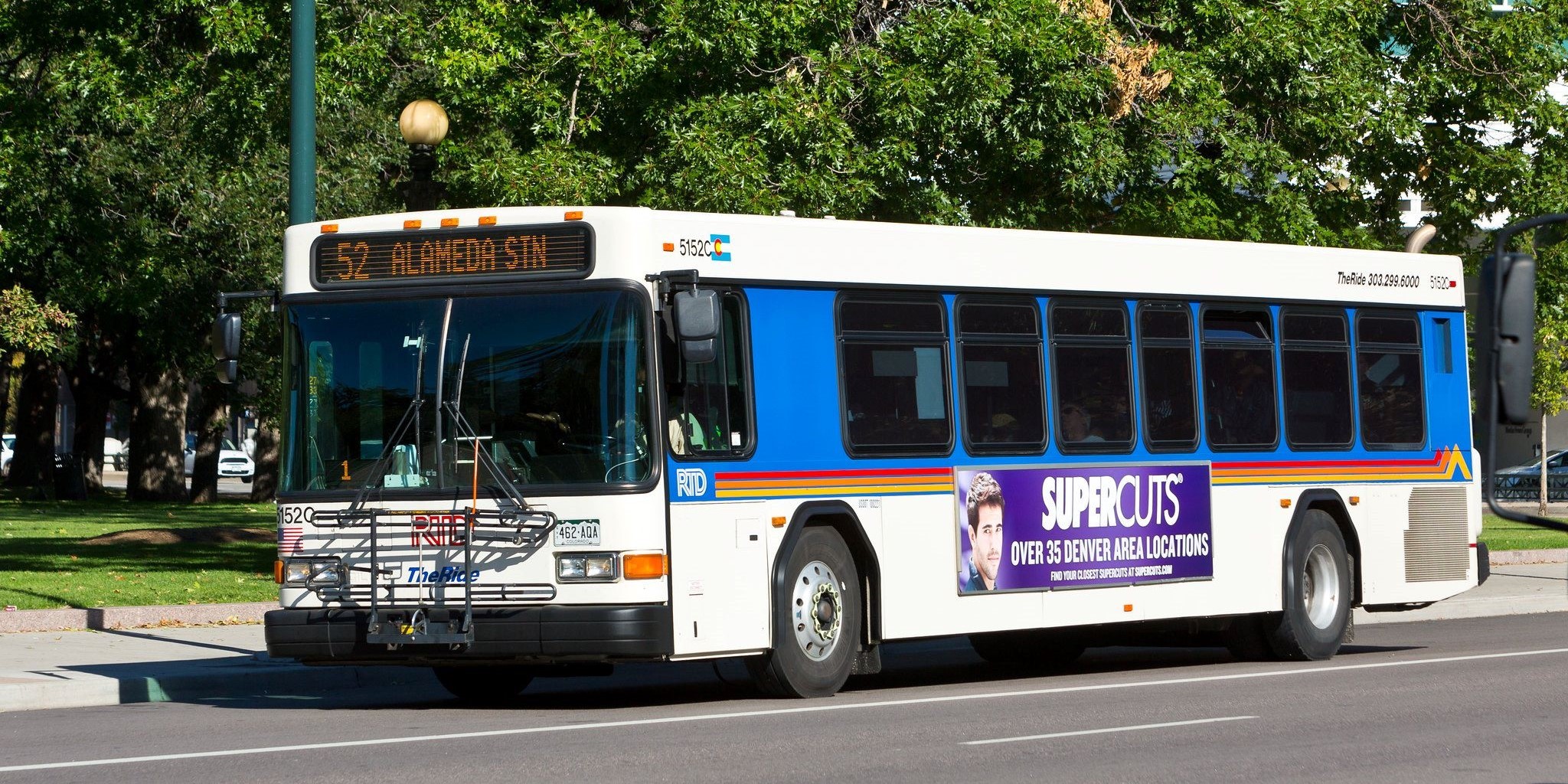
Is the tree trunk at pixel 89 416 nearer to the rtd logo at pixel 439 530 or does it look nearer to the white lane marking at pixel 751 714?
the white lane marking at pixel 751 714

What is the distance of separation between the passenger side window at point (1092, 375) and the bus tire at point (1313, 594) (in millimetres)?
2083

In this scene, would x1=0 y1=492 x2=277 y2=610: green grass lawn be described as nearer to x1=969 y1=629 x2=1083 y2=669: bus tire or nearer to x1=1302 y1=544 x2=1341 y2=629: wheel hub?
x1=969 y1=629 x2=1083 y2=669: bus tire

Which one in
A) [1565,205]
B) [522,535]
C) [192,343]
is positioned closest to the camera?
[522,535]

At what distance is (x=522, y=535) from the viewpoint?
12.2 metres

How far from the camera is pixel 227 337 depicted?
1323 centimetres

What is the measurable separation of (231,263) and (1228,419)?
26207 millimetres

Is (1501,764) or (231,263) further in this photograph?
(231,263)

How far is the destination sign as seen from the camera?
12.4 meters

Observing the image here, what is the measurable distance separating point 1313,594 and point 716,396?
621 centimetres

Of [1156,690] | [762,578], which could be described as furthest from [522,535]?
[1156,690]

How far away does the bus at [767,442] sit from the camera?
12.2 metres

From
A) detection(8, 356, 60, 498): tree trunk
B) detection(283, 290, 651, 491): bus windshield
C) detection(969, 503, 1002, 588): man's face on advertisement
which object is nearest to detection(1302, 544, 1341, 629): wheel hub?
detection(969, 503, 1002, 588): man's face on advertisement

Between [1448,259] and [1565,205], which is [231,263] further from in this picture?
[1448,259]

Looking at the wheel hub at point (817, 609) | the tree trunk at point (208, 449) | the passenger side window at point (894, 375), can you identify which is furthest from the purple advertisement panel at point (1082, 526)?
the tree trunk at point (208, 449)
